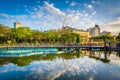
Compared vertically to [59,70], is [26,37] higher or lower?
higher

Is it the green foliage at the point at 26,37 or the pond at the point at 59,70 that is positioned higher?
the green foliage at the point at 26,37

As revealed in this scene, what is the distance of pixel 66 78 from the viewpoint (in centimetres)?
1426

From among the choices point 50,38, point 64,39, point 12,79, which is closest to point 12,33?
point 50,38

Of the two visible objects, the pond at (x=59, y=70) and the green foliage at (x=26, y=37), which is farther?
the green foliage at (x=26, y=37)

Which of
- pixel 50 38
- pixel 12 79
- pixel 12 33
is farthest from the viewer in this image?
pixel 50 38

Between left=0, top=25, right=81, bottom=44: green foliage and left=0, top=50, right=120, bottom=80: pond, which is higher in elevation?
left=0, top=25, right=81, bottom=44: green foliage

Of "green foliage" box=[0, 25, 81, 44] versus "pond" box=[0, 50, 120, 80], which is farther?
"green foliage" box=[0, 25, 81, 44]

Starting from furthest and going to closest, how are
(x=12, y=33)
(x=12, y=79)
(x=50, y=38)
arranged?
(x=50, y=38)
(x=12, y=33)
(x=12, y=79)

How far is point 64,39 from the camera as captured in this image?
Answer: 220ft

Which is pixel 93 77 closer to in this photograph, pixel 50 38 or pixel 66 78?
pixel 66 78

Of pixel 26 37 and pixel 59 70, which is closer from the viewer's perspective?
pixel 59 70

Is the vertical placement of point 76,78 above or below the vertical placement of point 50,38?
below

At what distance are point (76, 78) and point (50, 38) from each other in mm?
52042

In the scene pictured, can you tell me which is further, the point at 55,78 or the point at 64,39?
the point at 64,39
